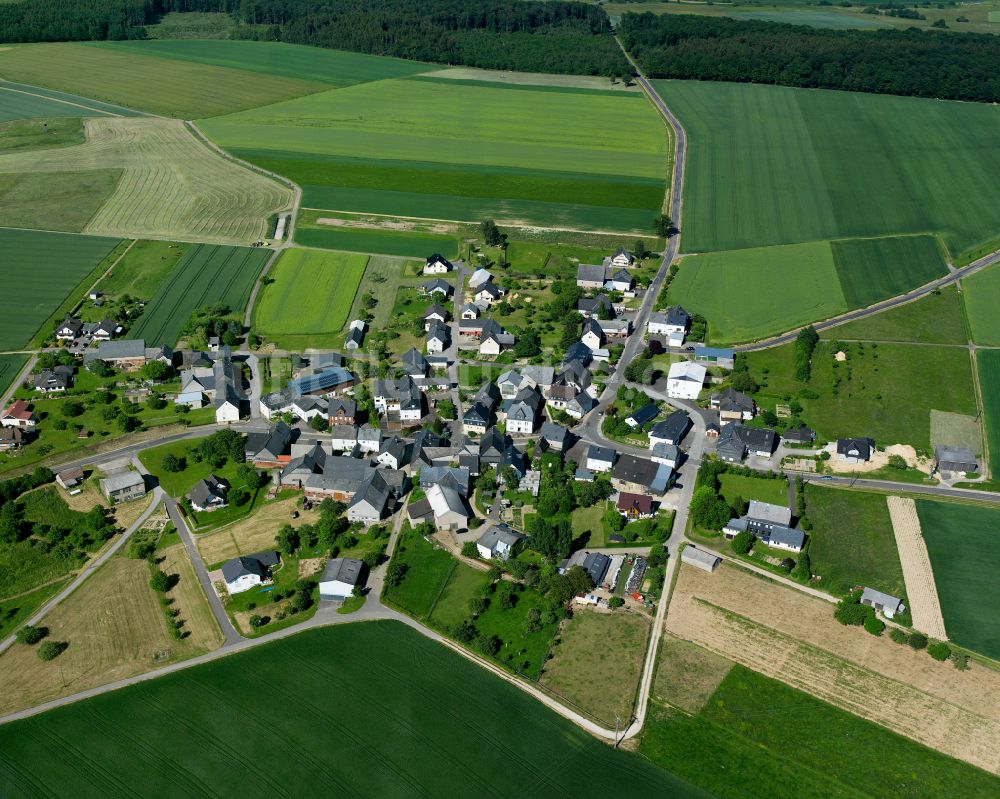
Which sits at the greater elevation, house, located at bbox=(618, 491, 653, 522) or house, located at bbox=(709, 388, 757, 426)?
house, located at bbox=(709, 388, 757, 426)

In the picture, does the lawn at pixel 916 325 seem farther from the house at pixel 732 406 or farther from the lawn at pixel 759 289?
the house at pixel 732 406

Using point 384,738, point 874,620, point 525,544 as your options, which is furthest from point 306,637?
point 874,620

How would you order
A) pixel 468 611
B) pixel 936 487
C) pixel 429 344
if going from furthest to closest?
pixel 429 344
pixel 936 487
pixel 468 611

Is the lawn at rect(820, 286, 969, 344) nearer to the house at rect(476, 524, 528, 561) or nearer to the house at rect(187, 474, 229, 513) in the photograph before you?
the house at rect(476, 524, 528, 561)

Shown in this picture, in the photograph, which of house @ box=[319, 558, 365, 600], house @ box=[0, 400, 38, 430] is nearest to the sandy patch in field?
house @ box=[319, 558, 365, 600]

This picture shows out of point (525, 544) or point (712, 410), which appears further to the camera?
point (712, 410)

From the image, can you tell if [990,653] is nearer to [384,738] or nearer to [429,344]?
[384,738]

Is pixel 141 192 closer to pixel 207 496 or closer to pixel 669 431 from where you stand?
pixel 207 496
